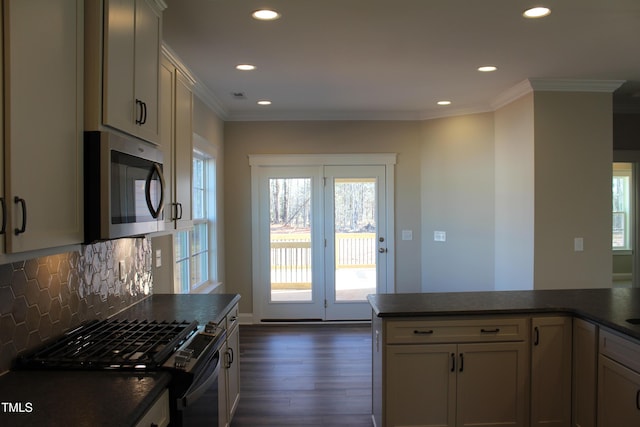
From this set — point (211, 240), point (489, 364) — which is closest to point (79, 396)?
point (489, 364)

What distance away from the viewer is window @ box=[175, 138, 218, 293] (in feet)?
12.6

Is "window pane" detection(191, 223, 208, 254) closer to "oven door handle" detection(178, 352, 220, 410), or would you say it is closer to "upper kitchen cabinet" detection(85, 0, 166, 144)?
"upper kitchen cabinet" detection(85, 0, 166, 144)

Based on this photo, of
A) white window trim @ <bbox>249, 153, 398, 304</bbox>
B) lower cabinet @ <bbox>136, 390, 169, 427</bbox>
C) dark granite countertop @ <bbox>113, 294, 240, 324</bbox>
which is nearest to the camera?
lower cabinet @ <bbox>136, 390, 169, 427</bbox>

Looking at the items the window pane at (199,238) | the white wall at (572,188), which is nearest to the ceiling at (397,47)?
the white wall at (572,188)

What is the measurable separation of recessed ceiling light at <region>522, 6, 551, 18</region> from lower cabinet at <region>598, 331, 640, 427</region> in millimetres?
1862

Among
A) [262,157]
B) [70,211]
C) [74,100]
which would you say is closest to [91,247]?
[70,211]

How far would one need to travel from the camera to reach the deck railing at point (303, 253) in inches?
210

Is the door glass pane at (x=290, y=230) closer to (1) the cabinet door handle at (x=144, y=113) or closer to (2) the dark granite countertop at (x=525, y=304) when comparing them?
(2) the dark granite countertop at (x=525, y=304)

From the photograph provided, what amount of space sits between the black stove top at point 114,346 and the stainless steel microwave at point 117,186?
45 cm

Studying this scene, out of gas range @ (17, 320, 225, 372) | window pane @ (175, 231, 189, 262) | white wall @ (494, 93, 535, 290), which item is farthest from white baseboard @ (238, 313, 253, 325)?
gas range @ (17, 320, 225, 372)

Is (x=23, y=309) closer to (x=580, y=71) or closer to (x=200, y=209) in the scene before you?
(x=200, y=209)

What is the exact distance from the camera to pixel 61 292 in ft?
5.98

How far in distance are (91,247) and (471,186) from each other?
409 cm

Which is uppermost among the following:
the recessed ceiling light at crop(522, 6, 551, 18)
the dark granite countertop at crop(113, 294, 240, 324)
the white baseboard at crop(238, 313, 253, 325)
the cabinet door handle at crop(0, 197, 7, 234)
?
the recessed ceiling light at crop(522, 6, 551, 18)
